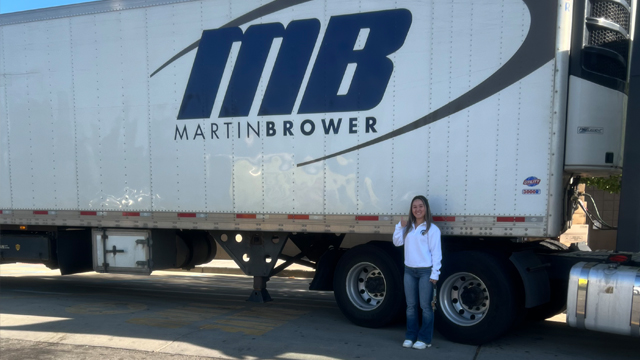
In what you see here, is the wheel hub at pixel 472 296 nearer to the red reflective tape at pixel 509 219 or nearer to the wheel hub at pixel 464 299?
the wheel hub at pixel 464 299

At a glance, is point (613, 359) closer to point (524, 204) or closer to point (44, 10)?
point (524, 204)

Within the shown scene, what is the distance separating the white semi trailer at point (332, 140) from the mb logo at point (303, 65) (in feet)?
0.09

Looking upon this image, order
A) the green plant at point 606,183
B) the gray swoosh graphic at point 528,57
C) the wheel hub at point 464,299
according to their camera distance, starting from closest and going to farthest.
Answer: the gray swoosh graphic at point 528,57 < the wheel hub at point 464,299 < the green plant at point 606,183

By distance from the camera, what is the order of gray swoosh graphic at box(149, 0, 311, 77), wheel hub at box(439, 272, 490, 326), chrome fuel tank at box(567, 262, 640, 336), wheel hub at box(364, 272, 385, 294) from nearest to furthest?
chrome fuel tank at box(567, 262, 640, 336), wheel hub at box(439, 272, 490, 326), wheel hub at box(364, 272, 385, 294), gray swoosh graphic at box(149, 0, 311, 77)

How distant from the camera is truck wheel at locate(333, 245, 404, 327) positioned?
6898 mm

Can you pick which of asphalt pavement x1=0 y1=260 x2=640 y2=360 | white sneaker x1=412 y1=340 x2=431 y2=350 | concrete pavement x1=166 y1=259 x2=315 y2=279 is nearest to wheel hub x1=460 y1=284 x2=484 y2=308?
asphalt pavement x1=0 y1=260 x2=640 y2=360

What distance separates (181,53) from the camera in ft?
25.9

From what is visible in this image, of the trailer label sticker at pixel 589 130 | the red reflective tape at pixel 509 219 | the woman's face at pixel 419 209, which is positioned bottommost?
the red reflective tape at pixel 509 219

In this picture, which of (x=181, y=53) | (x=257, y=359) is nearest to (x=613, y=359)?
(x=257, y=359)

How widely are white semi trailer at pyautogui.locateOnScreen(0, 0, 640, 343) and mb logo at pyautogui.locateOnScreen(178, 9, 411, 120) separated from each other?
0.03 metres

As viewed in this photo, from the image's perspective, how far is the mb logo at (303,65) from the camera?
6.88 metres

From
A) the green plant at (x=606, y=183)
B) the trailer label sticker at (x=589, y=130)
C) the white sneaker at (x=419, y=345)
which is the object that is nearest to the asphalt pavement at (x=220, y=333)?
the white sneaker at (x=419, y=345)

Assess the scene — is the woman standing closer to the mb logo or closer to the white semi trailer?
the white semi trailer

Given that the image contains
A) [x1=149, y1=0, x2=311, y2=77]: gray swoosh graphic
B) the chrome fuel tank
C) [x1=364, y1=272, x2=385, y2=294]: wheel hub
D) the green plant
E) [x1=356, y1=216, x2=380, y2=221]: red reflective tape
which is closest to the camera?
the chrome fuel tank
